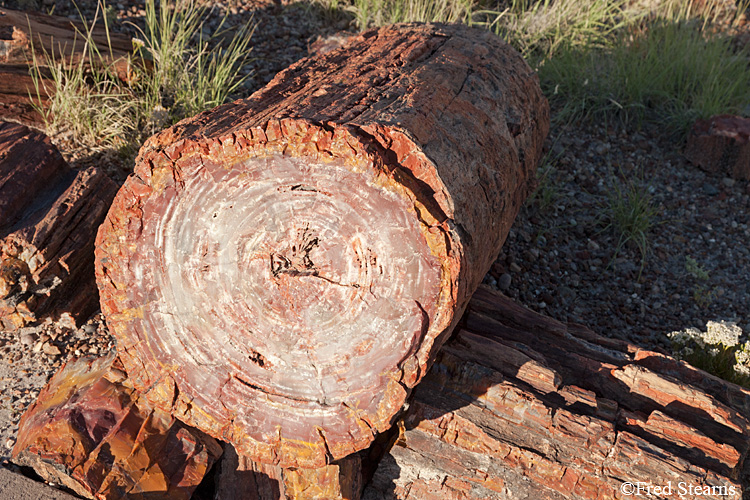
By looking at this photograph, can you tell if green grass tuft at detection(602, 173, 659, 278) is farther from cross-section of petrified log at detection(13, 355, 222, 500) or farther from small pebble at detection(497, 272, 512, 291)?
cross-section of petrified log at detection(13, 355, 222, 500)

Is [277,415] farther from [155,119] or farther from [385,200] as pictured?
[155,119]

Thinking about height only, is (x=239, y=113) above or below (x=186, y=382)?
above

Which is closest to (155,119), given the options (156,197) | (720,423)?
(156,197)

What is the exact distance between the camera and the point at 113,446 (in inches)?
73.1

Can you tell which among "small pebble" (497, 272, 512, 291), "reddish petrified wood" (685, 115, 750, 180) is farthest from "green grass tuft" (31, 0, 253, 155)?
"reddish petrified wood" (685, 115, 750, 180)

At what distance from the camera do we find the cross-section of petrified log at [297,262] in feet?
5.29

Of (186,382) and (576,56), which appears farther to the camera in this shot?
(576,56)

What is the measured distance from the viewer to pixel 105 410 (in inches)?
76.0

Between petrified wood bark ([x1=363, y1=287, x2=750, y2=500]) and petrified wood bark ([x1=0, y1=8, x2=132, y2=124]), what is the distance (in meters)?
2.71

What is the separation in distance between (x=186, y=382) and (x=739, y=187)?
400cm

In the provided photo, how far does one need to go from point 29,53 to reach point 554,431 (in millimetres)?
3264

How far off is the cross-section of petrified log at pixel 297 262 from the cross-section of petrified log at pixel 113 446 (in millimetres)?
130

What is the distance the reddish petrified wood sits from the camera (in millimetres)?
3975

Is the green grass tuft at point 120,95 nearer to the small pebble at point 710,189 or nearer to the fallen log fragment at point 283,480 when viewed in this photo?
the fallen log fragment at point 283,480
